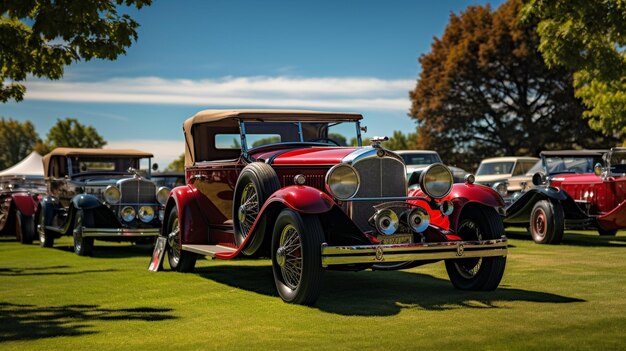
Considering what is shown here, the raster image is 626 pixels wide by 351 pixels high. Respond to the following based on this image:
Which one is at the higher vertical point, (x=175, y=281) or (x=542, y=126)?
(x=542, y=126)

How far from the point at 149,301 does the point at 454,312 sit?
306 centimetres

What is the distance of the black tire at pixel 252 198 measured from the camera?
785 cm

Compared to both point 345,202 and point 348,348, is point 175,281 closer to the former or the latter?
point 345,202

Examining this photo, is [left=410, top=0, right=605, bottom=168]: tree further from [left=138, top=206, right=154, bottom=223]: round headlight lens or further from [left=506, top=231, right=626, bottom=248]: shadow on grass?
[left=138, top=206, right=154, bottom=223]: round headlight lens

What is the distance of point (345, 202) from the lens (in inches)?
306

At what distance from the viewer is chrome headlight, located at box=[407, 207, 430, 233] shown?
7.44m

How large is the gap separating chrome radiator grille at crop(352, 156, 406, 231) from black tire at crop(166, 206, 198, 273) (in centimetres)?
321

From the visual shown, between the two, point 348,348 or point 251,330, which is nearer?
point 348,348

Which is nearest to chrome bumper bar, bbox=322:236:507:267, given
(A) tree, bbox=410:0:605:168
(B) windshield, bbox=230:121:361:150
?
(B) windshield, bbox=230:121:361:150

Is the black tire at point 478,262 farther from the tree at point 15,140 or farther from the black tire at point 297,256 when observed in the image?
the tree at point 15,140

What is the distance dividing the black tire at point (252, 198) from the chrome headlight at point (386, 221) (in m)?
1.14

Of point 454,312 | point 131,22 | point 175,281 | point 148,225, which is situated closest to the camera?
point 454,312

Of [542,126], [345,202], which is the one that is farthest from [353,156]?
[542,126]

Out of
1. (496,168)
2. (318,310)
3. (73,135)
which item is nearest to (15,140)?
(73,135)
